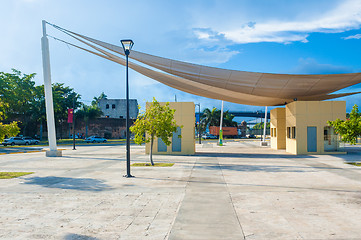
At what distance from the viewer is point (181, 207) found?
9.38m

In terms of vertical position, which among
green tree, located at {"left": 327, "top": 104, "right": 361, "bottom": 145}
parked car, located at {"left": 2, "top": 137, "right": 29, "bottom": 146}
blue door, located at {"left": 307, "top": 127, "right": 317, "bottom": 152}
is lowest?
parked car, located at {"left": 2, "top": 137, "right": 29, "bottom": 146}

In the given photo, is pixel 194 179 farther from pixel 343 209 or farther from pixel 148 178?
pixel 343 209

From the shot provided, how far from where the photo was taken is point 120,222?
8.01m

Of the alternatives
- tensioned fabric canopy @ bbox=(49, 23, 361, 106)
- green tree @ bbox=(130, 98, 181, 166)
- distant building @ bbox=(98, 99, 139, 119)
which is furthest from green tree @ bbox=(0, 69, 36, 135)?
green tree @ bbox=(130, 98, 181, 166)

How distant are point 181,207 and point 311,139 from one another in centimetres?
2440

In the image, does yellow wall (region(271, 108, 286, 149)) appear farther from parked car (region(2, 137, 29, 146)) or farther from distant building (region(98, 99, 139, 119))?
distant building (region(98, 99, 139, 119))

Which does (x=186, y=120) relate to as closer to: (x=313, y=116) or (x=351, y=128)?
(x=313, y=116)

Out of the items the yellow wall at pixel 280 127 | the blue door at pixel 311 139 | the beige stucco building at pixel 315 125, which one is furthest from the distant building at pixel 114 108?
the blue door at pixel 311 139

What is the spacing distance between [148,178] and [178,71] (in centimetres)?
1367

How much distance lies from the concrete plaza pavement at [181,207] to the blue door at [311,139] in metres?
14.5

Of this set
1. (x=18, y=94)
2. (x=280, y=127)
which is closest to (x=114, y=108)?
(x=18, y=94)

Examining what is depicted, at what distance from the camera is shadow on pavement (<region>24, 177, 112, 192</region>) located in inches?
510

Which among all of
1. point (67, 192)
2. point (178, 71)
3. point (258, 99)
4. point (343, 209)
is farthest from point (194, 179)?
point (258, 99)

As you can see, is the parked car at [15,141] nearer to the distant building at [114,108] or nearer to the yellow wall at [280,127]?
the distant building at [114,108]
